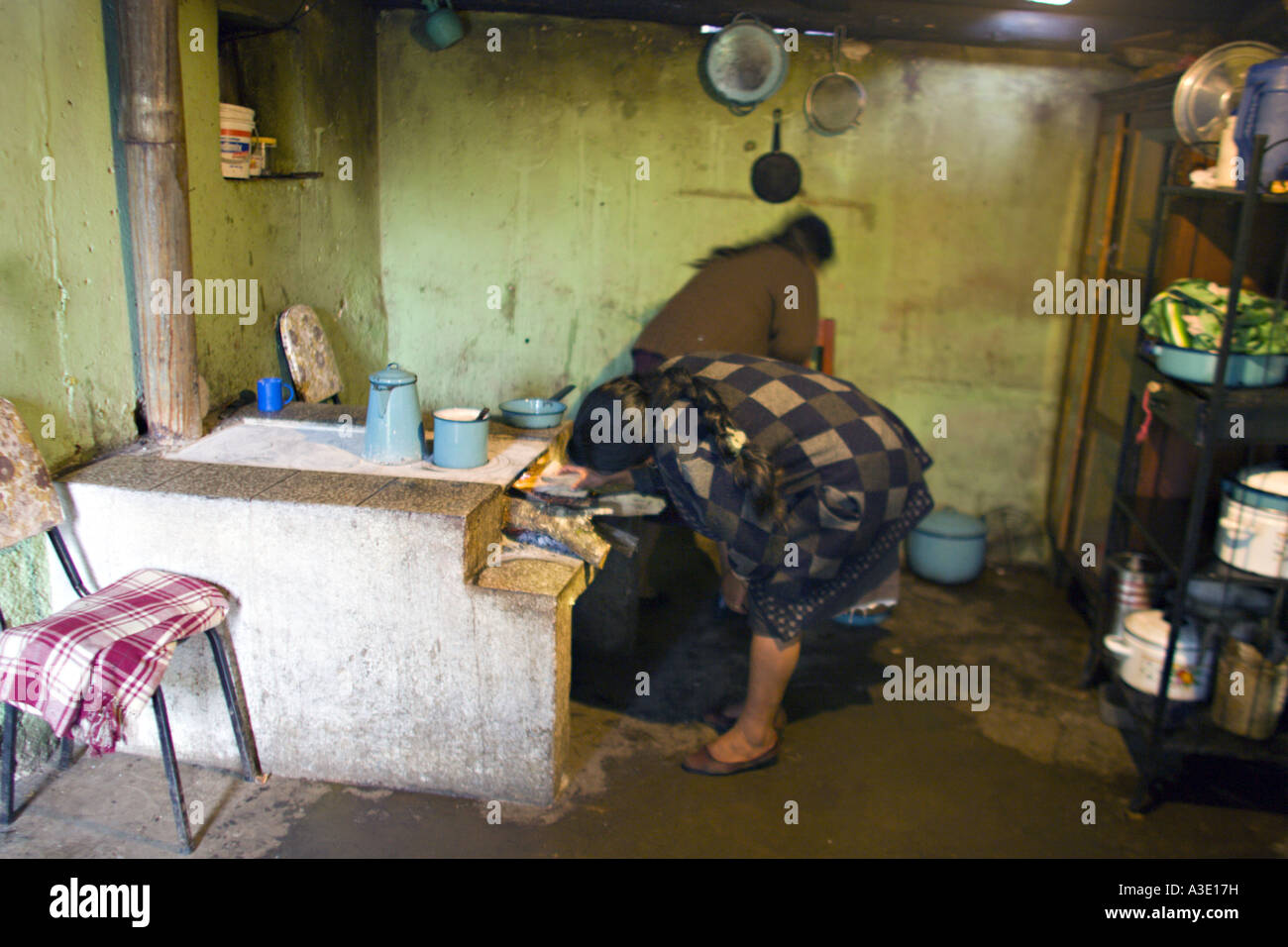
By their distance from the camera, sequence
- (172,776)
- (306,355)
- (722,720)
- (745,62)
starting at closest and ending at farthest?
1. (172,776)
2. (722,720)
3. (306,355)
4. (745,62)

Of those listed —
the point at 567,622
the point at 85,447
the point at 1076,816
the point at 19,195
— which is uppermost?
the point at 19,195

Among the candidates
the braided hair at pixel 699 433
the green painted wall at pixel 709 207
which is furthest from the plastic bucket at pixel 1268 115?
the green painted wall at pixel 709 207

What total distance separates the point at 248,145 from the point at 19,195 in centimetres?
92

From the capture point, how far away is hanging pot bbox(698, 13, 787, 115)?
4078 mm

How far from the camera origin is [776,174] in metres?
4.36

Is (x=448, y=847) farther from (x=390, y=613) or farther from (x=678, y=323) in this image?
(x=678, y=323)

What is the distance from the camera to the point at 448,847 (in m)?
2.55

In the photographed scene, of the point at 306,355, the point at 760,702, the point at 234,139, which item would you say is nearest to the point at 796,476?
the point at 760,702

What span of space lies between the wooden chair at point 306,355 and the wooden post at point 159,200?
59cm

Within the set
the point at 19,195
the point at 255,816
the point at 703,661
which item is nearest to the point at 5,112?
the point at 19,195

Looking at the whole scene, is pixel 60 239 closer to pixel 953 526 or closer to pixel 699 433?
pixel 699 433

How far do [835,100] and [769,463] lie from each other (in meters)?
2.34

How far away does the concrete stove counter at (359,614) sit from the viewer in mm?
2562

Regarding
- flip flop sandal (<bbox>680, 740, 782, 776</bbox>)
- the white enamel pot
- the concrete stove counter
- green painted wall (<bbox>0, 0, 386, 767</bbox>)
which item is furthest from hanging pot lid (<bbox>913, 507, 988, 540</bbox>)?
green painted wall (<bbox>0, 0, 386, 767</bbox>)
